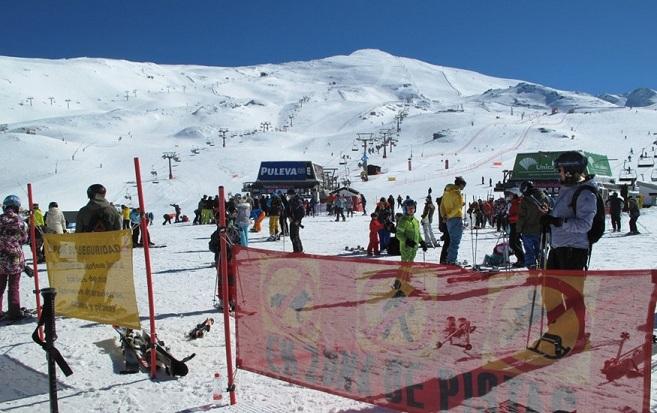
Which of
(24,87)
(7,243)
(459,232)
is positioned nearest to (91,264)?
(7,243)

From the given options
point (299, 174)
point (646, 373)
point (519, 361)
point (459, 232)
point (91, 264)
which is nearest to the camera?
point (646, 373)

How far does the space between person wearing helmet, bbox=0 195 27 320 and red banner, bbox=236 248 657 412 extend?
3.99 meters

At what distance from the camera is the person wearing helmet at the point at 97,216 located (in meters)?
6.20

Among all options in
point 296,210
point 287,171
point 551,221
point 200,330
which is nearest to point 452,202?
point 551,221

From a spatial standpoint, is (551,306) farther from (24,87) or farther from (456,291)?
(24,87)

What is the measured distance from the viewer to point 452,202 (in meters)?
9.42

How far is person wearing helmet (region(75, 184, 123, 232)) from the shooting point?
620cm

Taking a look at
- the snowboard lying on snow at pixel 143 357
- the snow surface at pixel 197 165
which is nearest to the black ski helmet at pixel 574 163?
the snow surface at pixel 197 165

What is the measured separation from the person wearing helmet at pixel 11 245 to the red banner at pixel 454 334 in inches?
157

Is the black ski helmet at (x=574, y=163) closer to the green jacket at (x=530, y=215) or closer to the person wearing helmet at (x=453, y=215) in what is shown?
the green jacket at (x=530, y=215)

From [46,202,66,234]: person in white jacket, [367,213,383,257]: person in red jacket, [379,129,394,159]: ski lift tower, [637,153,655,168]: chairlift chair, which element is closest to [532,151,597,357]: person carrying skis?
[367,213,383,257]: person in red jacket

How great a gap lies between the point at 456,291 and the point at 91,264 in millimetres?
3342

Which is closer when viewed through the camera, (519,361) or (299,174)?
(519,361)

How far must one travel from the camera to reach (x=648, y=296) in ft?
9.82
